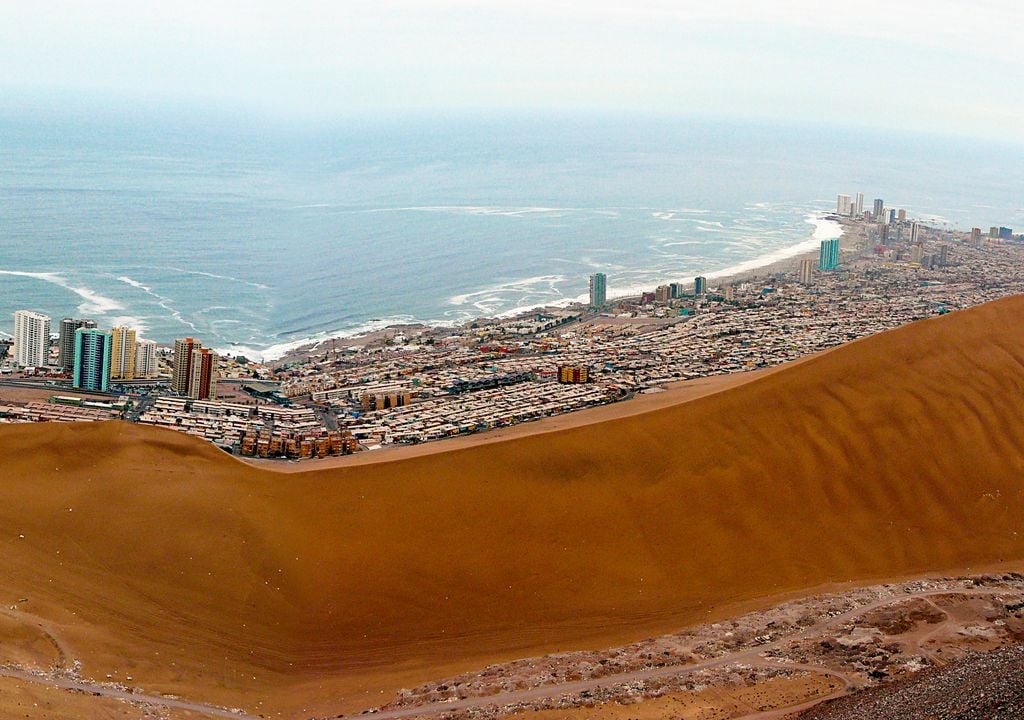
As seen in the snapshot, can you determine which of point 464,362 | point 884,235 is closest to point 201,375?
point 464,362

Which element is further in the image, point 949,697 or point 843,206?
point 843,206

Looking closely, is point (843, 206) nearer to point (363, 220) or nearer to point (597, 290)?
point (363, 220)

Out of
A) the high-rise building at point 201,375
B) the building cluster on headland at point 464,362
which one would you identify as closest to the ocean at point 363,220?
the building cluster on headland at point 464,362

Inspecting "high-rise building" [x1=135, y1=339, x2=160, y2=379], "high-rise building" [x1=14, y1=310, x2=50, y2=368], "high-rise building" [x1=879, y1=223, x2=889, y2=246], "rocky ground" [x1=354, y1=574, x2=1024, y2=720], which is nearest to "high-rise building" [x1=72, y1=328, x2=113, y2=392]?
"high-rise building" [x1=135, y1=339, x2=160, y2=379]

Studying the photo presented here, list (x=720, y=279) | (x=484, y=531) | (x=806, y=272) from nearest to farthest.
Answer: (x=484, y=531) → (x=720, y=279) → (x=806, y=272)

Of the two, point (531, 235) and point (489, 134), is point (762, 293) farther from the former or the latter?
point (489, 134)

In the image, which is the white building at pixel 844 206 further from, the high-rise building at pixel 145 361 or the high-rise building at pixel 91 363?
the high-rise building at pixel 91 363

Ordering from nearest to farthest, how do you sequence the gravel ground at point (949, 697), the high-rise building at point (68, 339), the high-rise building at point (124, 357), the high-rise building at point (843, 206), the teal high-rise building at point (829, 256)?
the gravel ground at point (949, 697)
the high-rise building at point (124, 357)
the high-rise building at point (68, 339)
the teal high-rise building at point (829, 256)
the high-rise building at point (843, 206)
